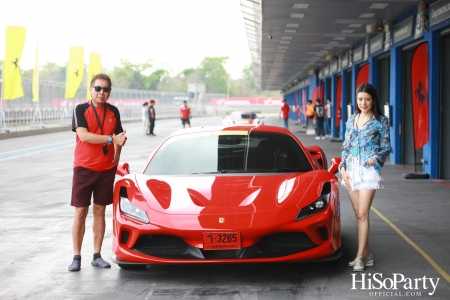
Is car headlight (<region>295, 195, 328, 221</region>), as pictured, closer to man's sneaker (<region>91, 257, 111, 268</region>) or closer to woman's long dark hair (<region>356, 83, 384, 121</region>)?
woman's long dark hair (<region>356, 83, 384, 121</region>)

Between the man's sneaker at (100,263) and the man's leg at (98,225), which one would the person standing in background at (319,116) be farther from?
the man's sneaker at (100,263)

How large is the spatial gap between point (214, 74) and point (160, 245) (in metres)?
170

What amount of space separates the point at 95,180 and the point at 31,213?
373cm

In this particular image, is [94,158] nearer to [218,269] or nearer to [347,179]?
[218,269]

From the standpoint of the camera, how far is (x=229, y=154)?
7.02 meters

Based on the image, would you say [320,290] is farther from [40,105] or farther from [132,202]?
[40,105]

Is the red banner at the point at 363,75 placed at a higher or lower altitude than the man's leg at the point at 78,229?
higher

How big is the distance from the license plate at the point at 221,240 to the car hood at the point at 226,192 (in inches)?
8.9

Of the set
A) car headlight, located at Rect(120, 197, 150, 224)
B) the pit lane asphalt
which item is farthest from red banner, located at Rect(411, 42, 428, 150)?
car headlight, located at Rect(120, 197, 150, 224)

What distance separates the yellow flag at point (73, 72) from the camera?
4084cm

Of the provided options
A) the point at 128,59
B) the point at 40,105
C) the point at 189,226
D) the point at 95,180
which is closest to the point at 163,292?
the point at 189,226

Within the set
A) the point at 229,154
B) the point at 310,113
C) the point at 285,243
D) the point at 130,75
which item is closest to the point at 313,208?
the point at 285,243

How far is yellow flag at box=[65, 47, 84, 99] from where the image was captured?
4084 cm

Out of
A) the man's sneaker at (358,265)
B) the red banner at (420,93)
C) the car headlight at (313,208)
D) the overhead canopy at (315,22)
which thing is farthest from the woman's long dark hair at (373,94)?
the overhead canopy at (315,22)
